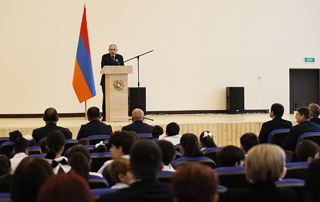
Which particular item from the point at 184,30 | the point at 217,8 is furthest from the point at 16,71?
the point at 217,8

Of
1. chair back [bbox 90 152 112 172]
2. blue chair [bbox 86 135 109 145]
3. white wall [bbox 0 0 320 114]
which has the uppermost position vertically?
white wall [bbox 0 0 320 114]

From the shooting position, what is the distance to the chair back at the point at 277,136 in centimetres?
571

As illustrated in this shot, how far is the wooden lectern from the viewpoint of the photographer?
28.3 feet

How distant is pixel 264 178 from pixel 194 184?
29.2 inches

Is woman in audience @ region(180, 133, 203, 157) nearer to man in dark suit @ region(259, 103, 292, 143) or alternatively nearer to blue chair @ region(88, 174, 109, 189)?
blue chair @ region(88, 174, 109, 189)

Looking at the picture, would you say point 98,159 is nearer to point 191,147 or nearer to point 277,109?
point 191,147

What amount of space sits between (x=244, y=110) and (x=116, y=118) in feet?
16.5

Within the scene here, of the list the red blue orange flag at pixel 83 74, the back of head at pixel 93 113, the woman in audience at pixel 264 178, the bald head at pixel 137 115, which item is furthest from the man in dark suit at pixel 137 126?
the woman in audience at pixel 264 178

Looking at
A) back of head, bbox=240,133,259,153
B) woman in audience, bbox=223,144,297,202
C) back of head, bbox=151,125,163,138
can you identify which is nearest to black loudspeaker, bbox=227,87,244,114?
back of head, bbox=151,125,163,138

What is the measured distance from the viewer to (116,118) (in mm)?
8766

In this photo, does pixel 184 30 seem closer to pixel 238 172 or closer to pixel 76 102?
pixel 76 102

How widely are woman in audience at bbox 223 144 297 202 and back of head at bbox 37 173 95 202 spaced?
103cm

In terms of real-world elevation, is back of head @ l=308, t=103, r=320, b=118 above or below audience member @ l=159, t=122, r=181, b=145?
above

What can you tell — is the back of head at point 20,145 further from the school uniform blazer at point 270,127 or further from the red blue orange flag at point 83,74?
the red blue orange flag at point 83,74
